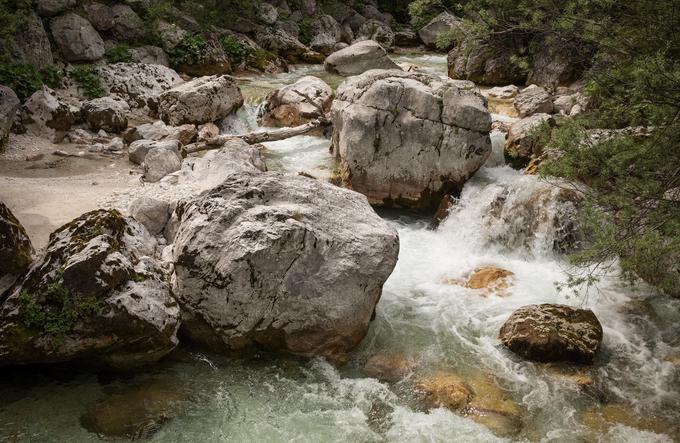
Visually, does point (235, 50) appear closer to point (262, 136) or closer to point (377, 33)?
point (262, 136)

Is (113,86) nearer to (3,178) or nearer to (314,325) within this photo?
(3,178)

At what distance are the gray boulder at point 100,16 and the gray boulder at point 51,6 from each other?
40.7 inches

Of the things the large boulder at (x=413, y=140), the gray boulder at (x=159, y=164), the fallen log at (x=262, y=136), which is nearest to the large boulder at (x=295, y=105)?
the fallen log at (x=262, y=136)

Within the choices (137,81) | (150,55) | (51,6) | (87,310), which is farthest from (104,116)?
(87,310)

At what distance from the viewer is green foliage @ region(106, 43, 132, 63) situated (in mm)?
18812

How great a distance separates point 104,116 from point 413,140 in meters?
9.09

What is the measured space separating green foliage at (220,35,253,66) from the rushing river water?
663 inches

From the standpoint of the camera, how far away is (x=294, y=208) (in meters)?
7.65

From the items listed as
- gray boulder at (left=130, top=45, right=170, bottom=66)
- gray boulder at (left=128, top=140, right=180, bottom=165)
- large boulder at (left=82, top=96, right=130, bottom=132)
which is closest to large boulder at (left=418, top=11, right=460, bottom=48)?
gray boulder at (left=130, top=45, right=170, bottom=66)

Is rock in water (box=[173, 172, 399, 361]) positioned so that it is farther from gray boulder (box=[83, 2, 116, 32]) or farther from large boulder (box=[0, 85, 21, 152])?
gray boulder (box=[83, 2, 116, 32])

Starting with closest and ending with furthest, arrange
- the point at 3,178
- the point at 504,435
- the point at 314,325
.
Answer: the point at 504,435
the point at 314,325
the point at 3,178

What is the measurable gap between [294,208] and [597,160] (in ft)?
13.9

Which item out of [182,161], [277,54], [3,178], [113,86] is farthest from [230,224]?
[277,54]

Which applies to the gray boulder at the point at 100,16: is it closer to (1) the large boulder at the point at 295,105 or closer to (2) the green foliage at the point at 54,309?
(1) the large boulder at the point at 295,105
